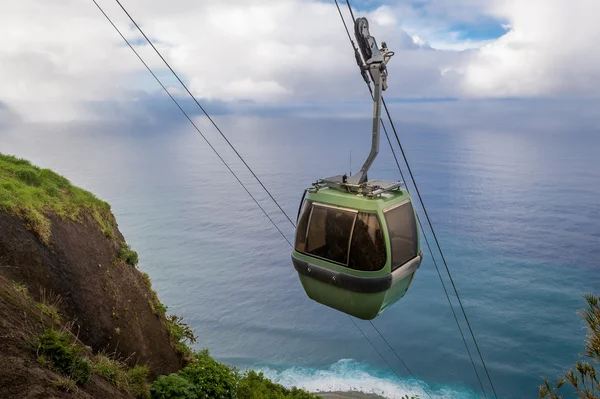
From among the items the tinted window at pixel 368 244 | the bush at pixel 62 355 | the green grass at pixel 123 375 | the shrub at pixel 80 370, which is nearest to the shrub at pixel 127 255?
the green grass at pixel 123 375

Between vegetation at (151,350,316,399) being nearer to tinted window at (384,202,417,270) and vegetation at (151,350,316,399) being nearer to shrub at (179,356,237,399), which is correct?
shrub at (179,356,237,399)

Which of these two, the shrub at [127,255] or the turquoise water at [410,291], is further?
the turquoise water at [410,291]

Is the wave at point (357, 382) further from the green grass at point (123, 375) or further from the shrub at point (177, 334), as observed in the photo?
the green grass at point (123, 375)

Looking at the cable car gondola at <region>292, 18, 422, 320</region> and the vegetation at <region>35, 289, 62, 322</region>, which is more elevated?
the cable car gondola at <region>292, 18, 422, 320</region>

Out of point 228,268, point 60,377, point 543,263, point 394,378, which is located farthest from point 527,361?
point 60,377

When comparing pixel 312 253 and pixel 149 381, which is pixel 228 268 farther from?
pixel 312 253

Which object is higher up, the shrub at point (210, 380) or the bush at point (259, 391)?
the shrub at point (210, 380)

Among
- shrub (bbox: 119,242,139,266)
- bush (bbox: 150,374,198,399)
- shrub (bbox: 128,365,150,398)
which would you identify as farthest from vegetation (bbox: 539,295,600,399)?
shrub (bbox: 119,242,139,266)
